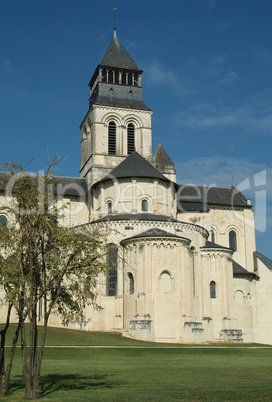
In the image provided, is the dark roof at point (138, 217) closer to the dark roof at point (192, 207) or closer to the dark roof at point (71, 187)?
the dark roof at point (71, 187)

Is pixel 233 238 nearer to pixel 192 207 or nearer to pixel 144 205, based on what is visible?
pixel 192 207

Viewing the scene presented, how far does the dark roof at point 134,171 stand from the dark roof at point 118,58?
1610 cm

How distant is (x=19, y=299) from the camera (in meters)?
13.7

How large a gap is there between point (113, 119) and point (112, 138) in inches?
Answer: 91.7

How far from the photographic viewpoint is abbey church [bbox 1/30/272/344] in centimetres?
3922

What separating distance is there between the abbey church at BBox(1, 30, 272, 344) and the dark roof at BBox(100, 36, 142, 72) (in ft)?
0.43

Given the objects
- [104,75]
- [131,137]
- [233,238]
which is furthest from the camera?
[233,238]

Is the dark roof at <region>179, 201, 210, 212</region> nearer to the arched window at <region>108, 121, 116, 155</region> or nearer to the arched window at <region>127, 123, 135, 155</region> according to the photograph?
the arched window at <region>127, 123, 135, 155</region>

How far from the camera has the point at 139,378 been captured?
16.9 m

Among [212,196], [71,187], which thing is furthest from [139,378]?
[212,196]

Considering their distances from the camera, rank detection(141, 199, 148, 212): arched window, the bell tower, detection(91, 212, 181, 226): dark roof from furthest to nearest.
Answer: the bell tower, detection(141, 199, 148, 212): arched window, detection(91, 212, 181, 226): dark roof

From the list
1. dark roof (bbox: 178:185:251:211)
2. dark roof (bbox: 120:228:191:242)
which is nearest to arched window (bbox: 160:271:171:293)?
dark roof (bbox: 120:228:191:242)

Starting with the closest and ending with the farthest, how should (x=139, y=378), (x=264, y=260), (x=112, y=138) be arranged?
(x=139, y=378), (x=112, y=138), (x=264, y=260)

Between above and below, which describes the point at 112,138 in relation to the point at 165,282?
above
